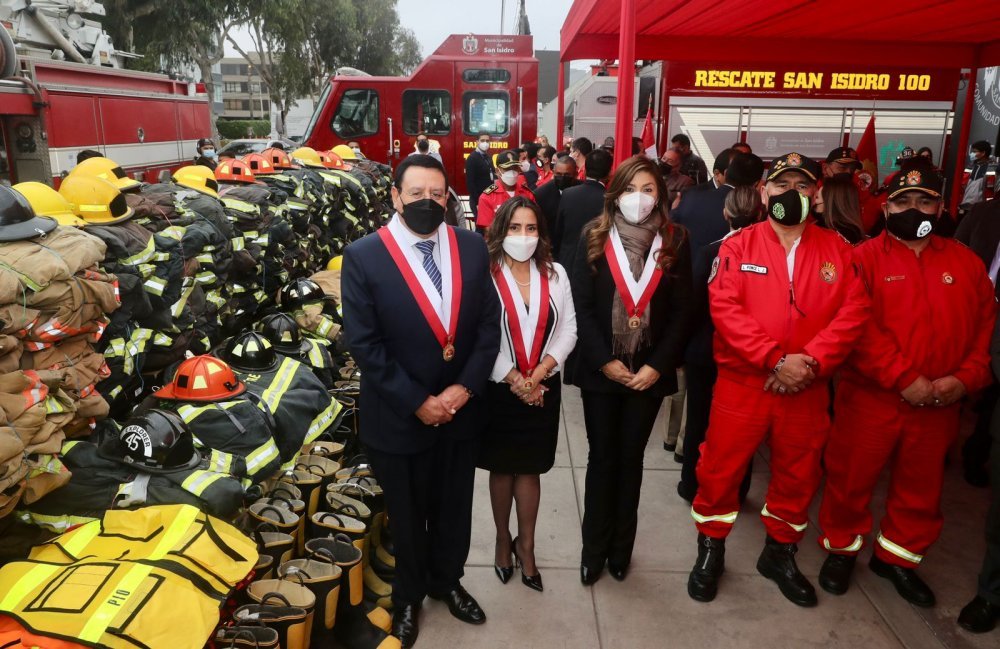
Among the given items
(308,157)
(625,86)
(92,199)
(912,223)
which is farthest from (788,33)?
(92,199)

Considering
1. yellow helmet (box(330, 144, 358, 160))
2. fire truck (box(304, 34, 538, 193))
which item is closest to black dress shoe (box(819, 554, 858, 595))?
yellow helmet (box(330, 144, 358, 160))

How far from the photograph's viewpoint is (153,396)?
382cm

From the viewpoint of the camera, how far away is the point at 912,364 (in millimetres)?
3404

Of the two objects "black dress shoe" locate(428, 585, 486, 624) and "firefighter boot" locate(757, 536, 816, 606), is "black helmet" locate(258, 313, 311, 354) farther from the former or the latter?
"firefighter boot" locate(757, 536, 816, 606)

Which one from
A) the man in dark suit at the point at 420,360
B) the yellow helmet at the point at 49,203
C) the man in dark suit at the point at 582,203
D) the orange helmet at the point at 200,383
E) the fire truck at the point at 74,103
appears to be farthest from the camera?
the fire truck at the point at 74,103

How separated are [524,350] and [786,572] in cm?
174

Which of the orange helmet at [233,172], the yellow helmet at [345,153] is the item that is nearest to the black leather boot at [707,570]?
the orange helmet at [233,172]

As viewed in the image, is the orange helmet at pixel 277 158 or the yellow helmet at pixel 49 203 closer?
the yellow helmet at pixel 49 203

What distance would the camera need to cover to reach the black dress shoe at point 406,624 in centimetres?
325

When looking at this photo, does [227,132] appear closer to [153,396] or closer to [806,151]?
[806,151]

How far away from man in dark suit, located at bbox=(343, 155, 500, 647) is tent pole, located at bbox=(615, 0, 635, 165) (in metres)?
1.78

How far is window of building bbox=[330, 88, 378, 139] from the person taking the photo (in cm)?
1409

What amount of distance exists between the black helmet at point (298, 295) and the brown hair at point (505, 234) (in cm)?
307

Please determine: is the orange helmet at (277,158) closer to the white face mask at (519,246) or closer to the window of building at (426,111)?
the white face mask at (519,246)
